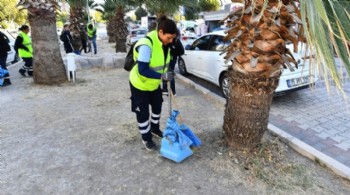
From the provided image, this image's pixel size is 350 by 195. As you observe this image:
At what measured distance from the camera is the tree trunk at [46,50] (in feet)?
21.1

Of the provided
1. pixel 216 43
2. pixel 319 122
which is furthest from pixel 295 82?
pixel 216 43

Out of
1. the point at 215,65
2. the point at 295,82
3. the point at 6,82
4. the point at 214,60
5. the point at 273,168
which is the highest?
the point at 214,60

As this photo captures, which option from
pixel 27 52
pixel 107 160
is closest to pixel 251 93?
pixel 107 160

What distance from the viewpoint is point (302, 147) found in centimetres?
357

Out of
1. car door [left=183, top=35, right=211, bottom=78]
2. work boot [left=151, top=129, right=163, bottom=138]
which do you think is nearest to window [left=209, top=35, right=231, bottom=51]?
car door [left=183, top=35, right=211, bottom=78]

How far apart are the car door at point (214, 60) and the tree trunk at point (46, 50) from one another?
3.98m

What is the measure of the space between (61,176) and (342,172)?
331 centimetres

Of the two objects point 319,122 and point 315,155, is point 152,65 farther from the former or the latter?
point 319,122

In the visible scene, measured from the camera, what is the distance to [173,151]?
310cm

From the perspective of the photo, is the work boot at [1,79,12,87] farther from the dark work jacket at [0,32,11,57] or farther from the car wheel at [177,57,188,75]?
the car wheel at [177,57,188,75]

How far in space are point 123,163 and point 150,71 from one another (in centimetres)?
119

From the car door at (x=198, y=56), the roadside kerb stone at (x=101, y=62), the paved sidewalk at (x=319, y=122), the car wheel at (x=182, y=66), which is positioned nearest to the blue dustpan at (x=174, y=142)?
the paved sidewalk at (x=319, y=122)

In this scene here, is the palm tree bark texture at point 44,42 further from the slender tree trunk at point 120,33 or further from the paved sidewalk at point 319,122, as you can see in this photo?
the slender tree trunk at point 120,33

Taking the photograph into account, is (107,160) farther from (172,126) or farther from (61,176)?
(172,126)
